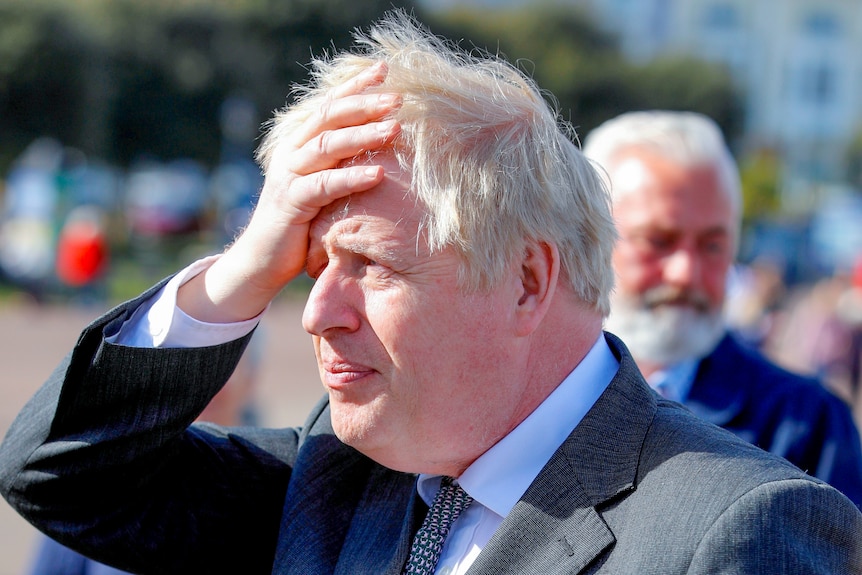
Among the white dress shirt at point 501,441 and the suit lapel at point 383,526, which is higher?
the white dress shirt at point 501,441

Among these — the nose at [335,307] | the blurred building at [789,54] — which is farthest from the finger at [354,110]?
the blurred building at [789,54]

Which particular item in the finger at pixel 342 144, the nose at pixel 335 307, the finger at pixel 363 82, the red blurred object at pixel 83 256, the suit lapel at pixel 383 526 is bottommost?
the red blurred object at pixel 83 256

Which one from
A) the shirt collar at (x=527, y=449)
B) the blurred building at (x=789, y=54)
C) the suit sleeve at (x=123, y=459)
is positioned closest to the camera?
the shirt collar at (x=527, y=449)

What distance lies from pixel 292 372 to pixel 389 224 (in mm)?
11133

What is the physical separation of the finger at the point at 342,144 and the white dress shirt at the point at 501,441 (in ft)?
1.24

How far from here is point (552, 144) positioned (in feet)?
5.87

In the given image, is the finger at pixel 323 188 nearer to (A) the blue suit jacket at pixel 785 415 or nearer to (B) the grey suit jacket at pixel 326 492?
(B) the grey suit jacket at pixel 326 492

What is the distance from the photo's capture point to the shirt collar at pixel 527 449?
178 cm

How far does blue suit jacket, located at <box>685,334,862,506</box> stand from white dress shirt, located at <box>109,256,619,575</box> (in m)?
0.96

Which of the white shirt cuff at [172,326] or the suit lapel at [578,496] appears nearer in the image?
the suit lapel at [578,496]

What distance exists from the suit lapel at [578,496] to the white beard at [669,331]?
124cm

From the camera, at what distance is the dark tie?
5.98ft

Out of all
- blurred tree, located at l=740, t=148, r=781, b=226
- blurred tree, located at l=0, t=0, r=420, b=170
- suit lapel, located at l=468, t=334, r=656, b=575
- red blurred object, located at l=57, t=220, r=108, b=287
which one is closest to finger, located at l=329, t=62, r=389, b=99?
suit lapel, located at l=468, t=334, r=656, b=575

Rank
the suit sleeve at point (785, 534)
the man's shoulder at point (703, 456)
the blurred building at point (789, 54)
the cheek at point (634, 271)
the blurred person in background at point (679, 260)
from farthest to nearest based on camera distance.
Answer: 1. the blurred building at point (789, 54)
2. the cheek at point (634, 271)
3. the blurred person in background at point (679, 260)
4. the man's shoulder at point (703, 456)
5. the suit sleeve at point (785, 534)
